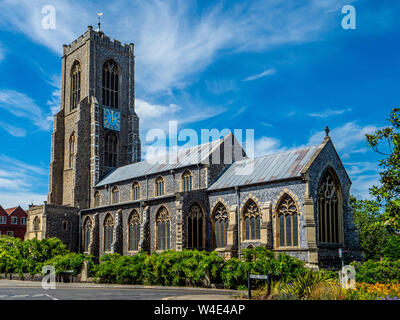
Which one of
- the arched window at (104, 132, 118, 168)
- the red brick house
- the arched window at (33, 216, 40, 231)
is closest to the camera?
the arched window at (33, 216, 40, 231)

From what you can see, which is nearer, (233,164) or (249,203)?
(249,203)

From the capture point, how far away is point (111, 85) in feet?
189

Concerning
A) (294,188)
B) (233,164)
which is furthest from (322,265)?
(233,164)

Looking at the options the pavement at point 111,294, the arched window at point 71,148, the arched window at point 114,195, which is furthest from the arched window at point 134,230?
the arched window at point 71,148

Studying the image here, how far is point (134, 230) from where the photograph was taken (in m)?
40.6

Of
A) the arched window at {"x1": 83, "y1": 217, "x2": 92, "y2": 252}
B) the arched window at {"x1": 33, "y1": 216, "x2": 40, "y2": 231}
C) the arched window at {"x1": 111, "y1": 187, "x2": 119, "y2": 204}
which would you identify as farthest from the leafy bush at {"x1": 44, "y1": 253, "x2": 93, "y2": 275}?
the arched window at {"x1": 33, "y1": 216, "x2": 40, "y2": 231}

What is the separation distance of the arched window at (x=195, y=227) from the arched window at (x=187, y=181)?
416 cm

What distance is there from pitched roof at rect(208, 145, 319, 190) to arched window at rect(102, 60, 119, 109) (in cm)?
2441

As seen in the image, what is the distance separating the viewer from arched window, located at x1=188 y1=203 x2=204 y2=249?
35.1 m

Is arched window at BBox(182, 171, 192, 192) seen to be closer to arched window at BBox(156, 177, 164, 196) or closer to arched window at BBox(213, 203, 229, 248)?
arched window at BBox(156, 177, 164, 196)

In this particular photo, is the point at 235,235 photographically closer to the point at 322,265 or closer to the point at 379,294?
the point at 322,265

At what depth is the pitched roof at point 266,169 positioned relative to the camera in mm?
31970

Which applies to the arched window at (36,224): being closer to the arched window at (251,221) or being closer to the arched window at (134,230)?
the arched window at (134,230)
